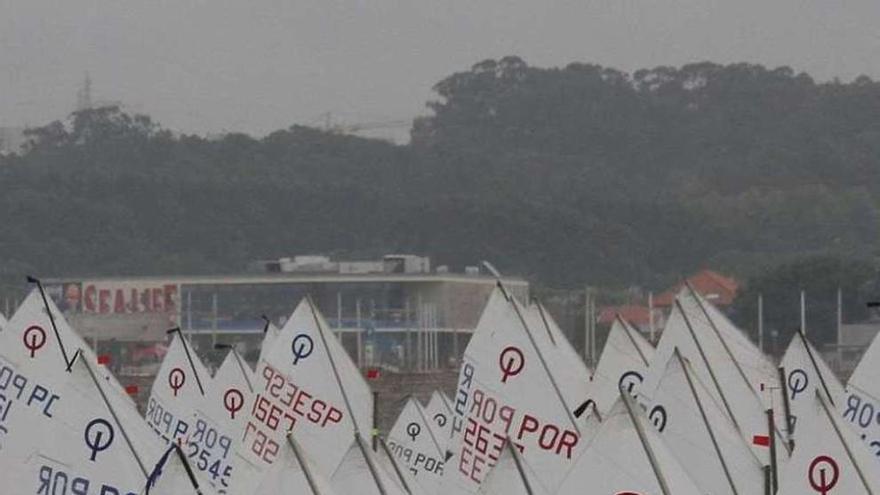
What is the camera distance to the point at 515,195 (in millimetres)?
125688

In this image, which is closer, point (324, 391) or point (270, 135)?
point (324, 391)

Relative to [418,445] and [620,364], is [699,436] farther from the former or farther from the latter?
[418,445]

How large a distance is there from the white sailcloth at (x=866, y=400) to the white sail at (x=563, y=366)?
118 inches

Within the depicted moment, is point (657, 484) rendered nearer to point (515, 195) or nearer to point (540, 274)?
point (540, 274)

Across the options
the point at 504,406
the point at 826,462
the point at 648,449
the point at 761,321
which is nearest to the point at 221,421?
the point at 504,406

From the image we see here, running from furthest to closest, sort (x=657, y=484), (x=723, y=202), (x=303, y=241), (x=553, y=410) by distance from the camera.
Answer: (x=303, y=241), (x=723, y=202), (x=553, y=410), (x=657, y=484)

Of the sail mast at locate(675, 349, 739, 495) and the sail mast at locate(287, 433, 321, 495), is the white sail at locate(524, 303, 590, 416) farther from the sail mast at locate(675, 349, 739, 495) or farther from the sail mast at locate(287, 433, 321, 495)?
the sail mast at locate(287, 433, 321, 495)

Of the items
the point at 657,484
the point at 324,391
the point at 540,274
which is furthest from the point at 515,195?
the point at 657,484

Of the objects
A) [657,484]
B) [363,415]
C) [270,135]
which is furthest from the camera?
[270,135]

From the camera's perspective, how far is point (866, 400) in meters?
24.8

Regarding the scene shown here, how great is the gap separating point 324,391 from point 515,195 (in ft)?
315

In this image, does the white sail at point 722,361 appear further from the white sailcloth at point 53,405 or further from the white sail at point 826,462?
the white sail at point 826,462

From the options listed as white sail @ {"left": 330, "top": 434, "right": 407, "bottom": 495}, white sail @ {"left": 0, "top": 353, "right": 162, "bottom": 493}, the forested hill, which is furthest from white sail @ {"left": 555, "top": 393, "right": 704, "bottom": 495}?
the forested hill

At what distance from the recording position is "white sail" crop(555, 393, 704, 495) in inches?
729
